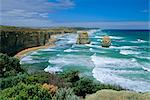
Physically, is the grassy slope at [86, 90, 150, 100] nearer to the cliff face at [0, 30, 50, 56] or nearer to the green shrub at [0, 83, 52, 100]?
the green shrub at [0, 83, 52, 100]

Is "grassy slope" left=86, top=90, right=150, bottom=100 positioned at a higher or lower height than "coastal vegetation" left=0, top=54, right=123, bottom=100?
higher

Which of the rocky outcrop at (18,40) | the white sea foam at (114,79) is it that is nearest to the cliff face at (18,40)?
the rocky outcrop at (18,40)

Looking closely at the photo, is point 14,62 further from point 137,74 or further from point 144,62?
point 144,62

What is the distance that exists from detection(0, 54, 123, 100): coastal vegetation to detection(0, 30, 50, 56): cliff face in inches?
825

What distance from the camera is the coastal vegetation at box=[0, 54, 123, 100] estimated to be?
8.66 m

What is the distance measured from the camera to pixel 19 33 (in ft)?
154

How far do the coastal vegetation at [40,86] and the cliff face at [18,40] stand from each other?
20948 mm

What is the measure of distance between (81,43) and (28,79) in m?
46.0

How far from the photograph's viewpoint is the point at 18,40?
45656 mm

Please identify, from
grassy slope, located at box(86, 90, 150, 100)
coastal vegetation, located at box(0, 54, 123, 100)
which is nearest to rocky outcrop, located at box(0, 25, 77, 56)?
coastal vegetation, located at box(0, 54, 123, 100)

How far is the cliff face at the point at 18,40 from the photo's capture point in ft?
128

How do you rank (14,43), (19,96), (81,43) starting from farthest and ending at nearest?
(81,43) < (14,43) < (19,96)

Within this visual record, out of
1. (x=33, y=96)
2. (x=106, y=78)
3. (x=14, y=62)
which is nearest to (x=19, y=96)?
(x=33, y=96)

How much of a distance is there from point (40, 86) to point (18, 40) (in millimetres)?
36843
